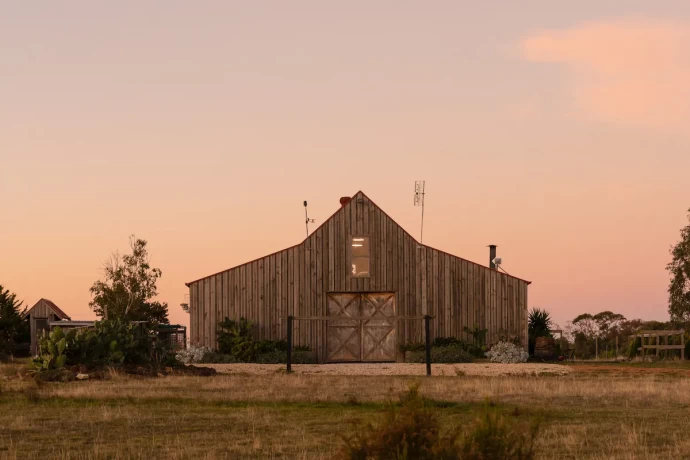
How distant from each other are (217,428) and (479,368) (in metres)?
19.4

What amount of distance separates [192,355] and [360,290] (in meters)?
7.89

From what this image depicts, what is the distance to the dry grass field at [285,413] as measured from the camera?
46.7ft

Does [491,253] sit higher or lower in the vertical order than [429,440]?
higher

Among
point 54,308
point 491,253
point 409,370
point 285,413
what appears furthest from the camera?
point 54,308

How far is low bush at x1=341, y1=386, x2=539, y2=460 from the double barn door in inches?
1297

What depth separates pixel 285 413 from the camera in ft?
62.3

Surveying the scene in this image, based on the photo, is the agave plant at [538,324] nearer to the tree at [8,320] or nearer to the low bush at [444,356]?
the low bush at [444,356]

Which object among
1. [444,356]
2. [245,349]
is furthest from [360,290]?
[245,349]

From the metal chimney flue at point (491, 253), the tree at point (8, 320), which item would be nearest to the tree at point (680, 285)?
the metal chimney flue at point (491, 253)

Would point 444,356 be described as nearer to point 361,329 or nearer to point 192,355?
point 361,329

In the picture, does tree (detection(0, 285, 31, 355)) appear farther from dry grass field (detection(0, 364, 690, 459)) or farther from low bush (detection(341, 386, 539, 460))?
low bush (detection(341, 386, 539, 460))

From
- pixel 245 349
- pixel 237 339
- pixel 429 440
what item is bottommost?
pixel 245 349

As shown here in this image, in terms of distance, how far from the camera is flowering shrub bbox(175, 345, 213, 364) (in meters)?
40.6

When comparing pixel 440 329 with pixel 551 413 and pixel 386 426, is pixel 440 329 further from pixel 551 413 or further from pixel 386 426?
pixel 386 426
